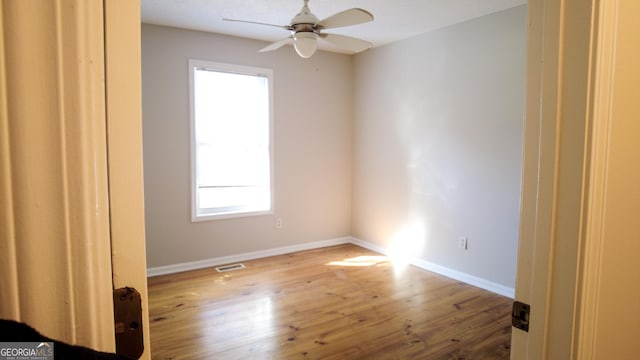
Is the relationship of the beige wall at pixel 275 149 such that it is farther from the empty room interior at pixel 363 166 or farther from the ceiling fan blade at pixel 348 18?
the ceiling fan blade at pixel 348 18

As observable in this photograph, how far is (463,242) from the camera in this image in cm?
398

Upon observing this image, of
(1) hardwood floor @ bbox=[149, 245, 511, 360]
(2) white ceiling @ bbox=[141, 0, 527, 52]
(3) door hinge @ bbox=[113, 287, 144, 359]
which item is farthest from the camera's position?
(2) white ceiling @ bbox=[141, 0, 527, 52]

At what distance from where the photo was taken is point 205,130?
4.37 meters

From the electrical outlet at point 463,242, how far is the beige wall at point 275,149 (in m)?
1.89

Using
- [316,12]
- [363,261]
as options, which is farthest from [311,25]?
[363,261]

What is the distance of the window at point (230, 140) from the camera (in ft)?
14.1

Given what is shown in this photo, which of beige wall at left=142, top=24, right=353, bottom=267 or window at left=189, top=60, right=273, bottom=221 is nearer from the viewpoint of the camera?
beige wall at left=142, top=24, right=353, bottom=267

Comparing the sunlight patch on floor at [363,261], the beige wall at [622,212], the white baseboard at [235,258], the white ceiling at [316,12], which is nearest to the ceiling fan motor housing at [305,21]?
the white ceiling at [316,12]

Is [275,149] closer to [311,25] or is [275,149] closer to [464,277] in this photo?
[311,25]

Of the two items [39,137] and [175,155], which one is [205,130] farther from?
[39,137]

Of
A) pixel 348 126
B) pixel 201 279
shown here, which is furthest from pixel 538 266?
pixel 348 126

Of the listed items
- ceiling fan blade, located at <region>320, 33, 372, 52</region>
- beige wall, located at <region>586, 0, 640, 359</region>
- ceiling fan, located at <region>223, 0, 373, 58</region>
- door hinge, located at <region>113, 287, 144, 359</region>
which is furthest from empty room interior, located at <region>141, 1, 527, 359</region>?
door hinge, located at <region>113, 287, 144, 359</region>

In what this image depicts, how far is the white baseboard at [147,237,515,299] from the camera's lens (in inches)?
148

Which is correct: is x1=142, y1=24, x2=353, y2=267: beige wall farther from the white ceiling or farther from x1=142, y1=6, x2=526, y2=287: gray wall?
the white ceiling
